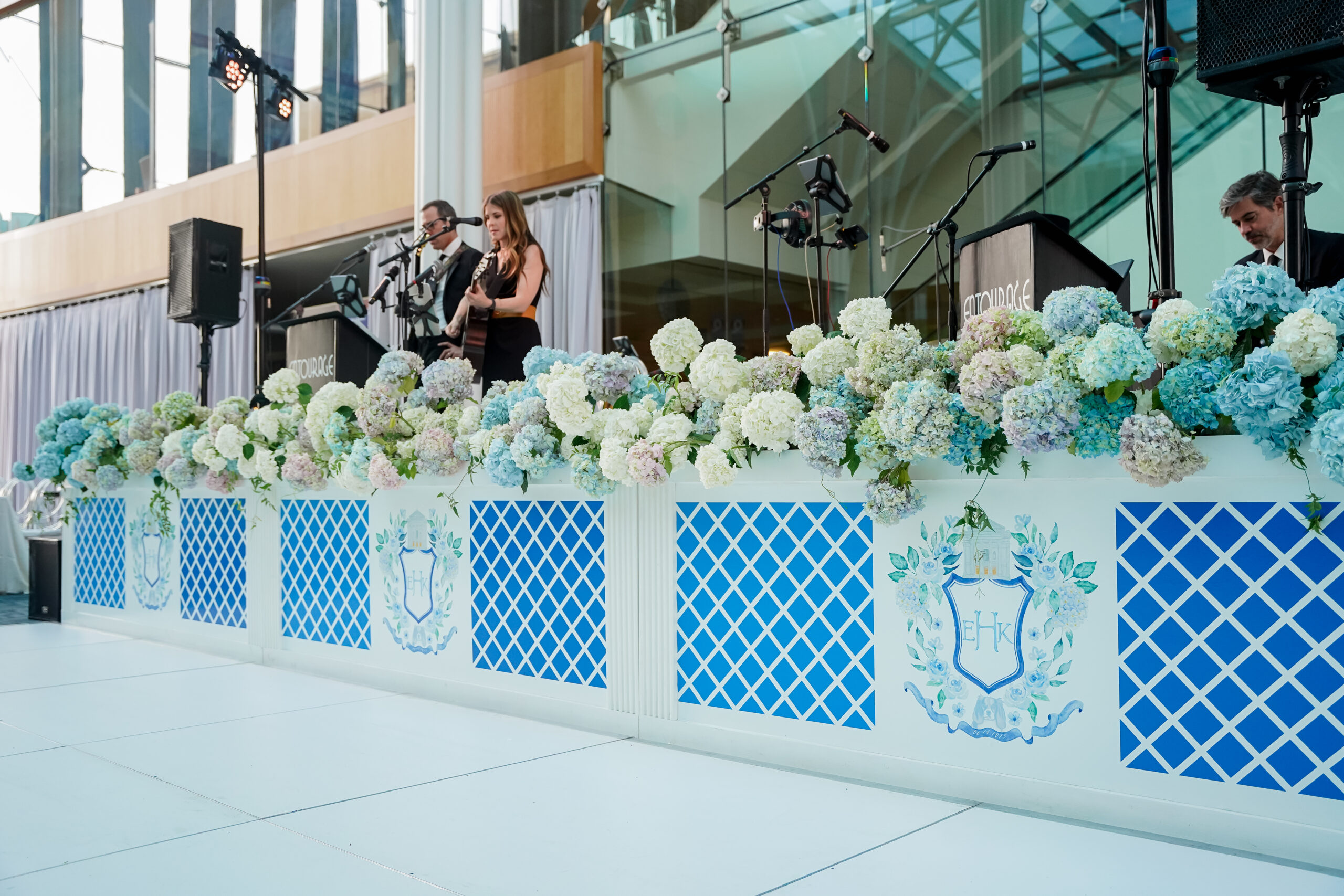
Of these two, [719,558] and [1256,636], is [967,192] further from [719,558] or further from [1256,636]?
[1256,636]

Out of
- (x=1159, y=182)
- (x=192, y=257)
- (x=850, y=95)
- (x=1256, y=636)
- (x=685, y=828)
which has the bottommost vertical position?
(x=685, y=828)

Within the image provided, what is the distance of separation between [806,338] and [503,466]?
852 mm

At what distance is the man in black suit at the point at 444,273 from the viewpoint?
4.59 meters

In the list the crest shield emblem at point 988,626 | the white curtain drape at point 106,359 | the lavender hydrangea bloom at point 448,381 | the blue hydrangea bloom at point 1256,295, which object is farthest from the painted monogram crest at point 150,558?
the white curtain drape at point 106,359

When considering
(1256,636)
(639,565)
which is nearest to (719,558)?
(639,565)

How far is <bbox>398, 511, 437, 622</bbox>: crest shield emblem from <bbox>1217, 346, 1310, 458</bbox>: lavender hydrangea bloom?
2.16 m

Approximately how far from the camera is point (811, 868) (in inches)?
63.7

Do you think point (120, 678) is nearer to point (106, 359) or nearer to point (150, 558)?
point (150, 558)

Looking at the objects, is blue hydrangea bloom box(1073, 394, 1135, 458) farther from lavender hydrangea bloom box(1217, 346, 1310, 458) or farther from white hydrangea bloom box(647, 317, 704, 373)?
white hydrangea bloom box(647, 317, 704, 373)

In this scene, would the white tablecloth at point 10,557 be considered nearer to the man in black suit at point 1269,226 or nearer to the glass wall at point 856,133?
the glass wall at point 856,133

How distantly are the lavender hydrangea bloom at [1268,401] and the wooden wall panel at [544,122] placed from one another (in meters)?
6.09

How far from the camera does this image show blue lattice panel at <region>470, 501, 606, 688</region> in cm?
260

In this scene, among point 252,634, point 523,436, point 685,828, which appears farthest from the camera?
point 252,634

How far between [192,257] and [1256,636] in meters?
6.07
